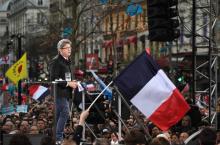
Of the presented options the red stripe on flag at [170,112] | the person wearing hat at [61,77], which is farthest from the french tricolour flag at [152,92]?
the person wearing hat at [61,77]

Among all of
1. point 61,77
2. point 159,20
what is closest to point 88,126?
point 61,77

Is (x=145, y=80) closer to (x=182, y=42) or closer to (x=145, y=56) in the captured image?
(x=145, y=56)

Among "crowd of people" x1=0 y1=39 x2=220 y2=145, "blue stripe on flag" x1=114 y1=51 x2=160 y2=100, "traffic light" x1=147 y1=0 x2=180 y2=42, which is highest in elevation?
"traffic light" x1=147 y1=0 x2=180 y2=42

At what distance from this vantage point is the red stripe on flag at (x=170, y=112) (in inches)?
402

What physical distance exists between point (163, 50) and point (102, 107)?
43.5 meters

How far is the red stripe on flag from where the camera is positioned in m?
10.2

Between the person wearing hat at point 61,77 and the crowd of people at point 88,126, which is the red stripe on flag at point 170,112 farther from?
the person wearing hat at point 61,77

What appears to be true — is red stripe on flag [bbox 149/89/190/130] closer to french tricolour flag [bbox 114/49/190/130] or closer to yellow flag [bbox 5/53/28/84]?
french tricolour flag [bbox 114/49/190/130]

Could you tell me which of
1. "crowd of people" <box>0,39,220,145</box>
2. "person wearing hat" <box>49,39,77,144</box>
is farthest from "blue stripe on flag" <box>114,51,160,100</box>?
"person wearing hat" <box>49,39,77,144</box>

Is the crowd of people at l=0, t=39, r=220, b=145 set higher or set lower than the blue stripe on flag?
lower

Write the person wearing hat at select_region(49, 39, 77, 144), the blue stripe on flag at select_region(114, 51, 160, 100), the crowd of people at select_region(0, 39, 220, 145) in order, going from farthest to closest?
the person wearing hat at select_region(49, 39, 77, 144) < the blue stripe on flag at select_region(114, 51, 160, 100) < the crowd of people at select_region(0, 39, 220, 145)

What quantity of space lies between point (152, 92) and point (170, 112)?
0.39m

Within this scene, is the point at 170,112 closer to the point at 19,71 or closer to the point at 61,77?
the point at 61,77

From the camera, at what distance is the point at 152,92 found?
10.4m
